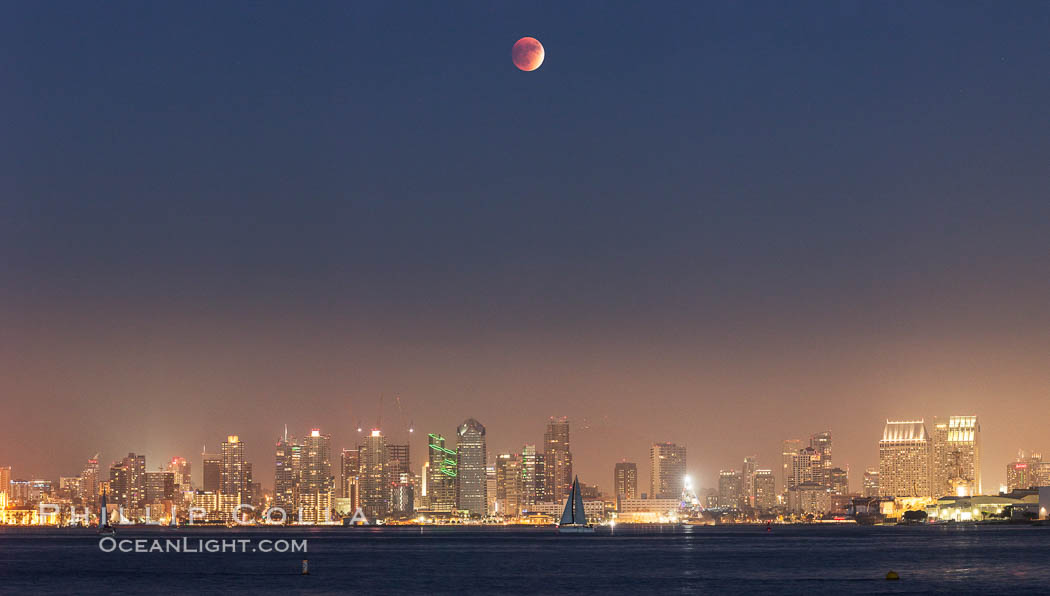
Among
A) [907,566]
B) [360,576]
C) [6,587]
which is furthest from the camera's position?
[907,566]

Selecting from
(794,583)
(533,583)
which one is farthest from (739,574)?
(533,583)

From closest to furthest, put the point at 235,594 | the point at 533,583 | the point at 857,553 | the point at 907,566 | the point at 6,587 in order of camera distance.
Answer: the point at 235,594
the point at 6,587
the point at 533,583
the point at 907,566
the point at 857,553

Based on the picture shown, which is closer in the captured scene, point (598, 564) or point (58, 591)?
point (58, 591)

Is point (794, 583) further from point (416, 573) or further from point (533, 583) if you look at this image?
point (416, 573)

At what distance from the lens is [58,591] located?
359ft

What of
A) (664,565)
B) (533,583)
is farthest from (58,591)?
(664,565)

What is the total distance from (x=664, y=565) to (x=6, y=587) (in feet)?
245

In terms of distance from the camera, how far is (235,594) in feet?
340

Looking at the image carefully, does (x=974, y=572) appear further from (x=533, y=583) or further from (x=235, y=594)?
(x=235, y=594)

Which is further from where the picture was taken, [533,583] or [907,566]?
[907,566]

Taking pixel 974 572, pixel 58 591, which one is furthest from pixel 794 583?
pixel 58 591

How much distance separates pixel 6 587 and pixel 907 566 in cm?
9268

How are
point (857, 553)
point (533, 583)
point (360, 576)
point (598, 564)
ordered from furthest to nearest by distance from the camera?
point (857, 553) < point (598, 564) < point (360, 576) < point (533, 583)

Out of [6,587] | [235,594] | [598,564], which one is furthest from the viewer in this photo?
[598,564]
